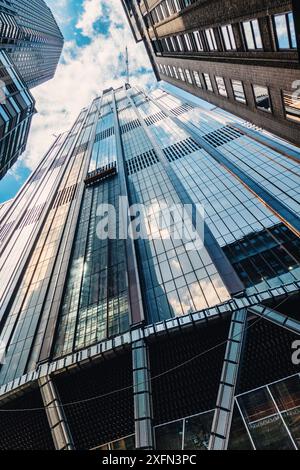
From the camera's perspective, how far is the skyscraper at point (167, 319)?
18391mm

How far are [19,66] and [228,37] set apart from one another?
95.0 meters

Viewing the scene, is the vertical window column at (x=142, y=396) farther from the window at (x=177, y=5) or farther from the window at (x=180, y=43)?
the window at (x=180, y=43)

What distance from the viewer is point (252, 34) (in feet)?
61.8

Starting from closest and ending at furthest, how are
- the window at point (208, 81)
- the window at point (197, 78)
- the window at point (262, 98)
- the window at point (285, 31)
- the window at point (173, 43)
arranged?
the window at point (285, 31) < the window at point (262, 98) < the window at point (208, 81) < the window at point (197, 78) < the window at point (173, 43)

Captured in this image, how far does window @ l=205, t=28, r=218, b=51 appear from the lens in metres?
24.5

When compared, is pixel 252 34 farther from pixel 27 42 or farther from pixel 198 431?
pixel 27 42

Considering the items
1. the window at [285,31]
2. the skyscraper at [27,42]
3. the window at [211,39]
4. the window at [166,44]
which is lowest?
the window at [285,31]

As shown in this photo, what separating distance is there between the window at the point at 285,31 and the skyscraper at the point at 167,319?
1539 centimetres

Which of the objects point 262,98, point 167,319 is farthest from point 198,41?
point 167,319

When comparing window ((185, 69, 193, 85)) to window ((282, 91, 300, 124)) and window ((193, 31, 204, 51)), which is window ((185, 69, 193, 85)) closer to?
window ((193, 31, 204, 51))

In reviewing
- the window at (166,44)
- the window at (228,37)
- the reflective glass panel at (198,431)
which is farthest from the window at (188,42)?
the reflective glass panel at (198,431)

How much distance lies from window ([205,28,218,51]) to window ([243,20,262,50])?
5.92 m
